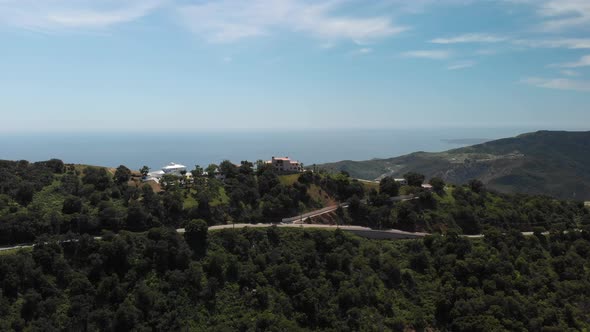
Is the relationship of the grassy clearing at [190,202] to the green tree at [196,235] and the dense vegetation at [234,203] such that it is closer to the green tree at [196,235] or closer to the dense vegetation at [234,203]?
the dense vegetation at [234,203]

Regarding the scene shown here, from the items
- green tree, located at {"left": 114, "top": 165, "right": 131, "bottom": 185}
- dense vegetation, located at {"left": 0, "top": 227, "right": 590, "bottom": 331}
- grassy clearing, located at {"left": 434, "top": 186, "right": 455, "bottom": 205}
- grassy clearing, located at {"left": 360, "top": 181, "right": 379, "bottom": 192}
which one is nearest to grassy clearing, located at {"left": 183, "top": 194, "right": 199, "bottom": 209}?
dense vegetation, located at {"left": 0, "top": 227, "right": 590, "bottom": 331}

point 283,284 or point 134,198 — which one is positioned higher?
point 134,198

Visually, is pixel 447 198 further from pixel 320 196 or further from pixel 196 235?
pixel 196 235

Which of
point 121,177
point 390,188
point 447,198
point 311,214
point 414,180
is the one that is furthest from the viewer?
point 414,180

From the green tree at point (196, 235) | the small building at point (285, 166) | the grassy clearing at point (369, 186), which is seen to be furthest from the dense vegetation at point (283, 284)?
the small building at point (285, 166)

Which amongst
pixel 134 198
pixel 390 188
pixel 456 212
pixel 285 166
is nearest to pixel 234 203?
pixel 134 198

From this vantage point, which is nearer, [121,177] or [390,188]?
[121,177]

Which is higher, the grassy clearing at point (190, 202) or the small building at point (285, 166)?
the small building at point (285, 166)

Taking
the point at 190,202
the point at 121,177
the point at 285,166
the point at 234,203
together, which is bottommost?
the point at 234,203
